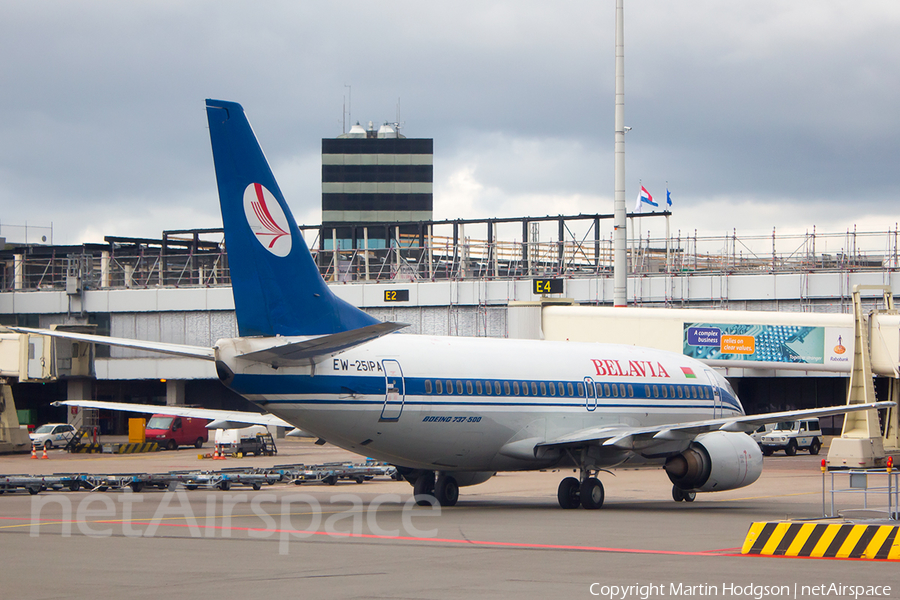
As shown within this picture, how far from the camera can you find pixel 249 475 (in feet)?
105

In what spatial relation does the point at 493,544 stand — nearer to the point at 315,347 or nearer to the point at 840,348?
the point at 315,347

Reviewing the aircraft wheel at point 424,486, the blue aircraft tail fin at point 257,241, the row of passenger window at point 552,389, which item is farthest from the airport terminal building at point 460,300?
the blue aircraft tail fin at point 257,241

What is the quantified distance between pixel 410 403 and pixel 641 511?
6362 millimetres

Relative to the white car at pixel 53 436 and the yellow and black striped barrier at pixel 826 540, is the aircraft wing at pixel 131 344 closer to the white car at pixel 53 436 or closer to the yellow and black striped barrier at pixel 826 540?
the yellow and black striped barrier at pixel 826 540

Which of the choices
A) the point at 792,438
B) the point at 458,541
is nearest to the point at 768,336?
the point at 792,438

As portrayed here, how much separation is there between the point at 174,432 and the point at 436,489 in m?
36.0

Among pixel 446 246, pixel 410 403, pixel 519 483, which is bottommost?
pixel 519 483

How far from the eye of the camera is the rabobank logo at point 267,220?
67.3ft

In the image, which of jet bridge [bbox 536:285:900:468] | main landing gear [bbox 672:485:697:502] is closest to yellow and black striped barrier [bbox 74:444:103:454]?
jet bridge [bbox 536:285:900:468]

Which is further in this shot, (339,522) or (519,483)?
(519,483)

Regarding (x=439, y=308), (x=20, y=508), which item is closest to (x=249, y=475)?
(x=20, y=508)

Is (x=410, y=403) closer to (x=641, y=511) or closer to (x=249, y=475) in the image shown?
(x=641, y=511)

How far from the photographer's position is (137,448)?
55.9 meters

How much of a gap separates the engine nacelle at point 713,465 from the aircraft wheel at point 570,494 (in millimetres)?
2407
